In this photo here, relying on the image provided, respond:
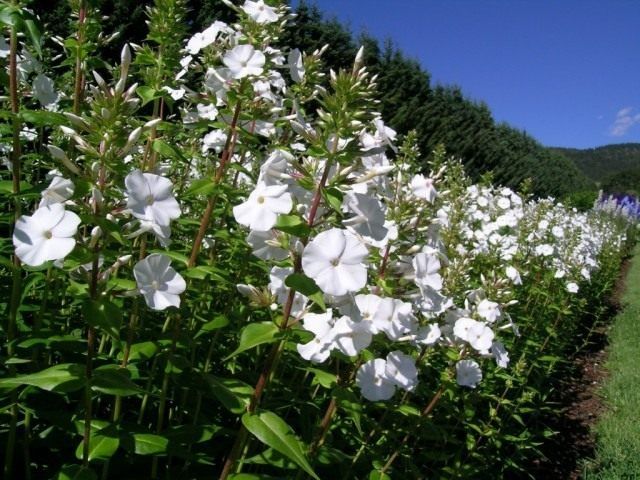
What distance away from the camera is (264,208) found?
1662mm

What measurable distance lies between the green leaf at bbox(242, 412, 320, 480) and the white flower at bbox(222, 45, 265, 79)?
4.05 feet

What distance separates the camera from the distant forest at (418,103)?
9.46 meters

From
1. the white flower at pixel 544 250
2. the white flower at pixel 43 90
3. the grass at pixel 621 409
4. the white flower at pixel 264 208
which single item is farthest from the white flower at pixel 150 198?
the white flower at pixel 544 250

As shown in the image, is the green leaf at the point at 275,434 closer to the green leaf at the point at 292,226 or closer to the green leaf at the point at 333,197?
the green leaf at the point at 292,226

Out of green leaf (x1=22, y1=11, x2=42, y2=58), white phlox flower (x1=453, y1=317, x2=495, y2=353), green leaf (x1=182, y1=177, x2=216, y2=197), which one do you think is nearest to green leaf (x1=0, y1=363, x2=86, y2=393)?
green leaf (x1=182, y1=177, x2=216, y2=197)

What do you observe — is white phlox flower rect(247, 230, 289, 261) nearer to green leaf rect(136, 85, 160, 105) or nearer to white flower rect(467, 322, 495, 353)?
green leaf rect(136, 85, 160, 105)

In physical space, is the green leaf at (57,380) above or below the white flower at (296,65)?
below

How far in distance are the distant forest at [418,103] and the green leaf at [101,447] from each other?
652 cm

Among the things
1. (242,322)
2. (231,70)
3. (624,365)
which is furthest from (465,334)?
(624,365)

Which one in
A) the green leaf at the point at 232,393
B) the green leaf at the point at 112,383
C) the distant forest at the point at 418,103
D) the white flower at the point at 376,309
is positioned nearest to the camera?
the green leaf at the point at 112,383

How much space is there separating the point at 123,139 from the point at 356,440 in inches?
79.0

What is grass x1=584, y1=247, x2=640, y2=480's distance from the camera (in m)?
4.64

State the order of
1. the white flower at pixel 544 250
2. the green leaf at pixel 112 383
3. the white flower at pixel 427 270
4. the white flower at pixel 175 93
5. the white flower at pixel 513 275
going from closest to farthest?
the green leaf at pixel 112 383 < the white flower at pixel 427 270 < the white flower at pixel 175 93 < the white flower at pixel 513 275 < the white flower at pixel 544 250

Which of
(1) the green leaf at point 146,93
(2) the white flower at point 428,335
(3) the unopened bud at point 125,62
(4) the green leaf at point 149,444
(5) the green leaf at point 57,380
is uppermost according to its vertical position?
(1) the green leaf at point 146,93
